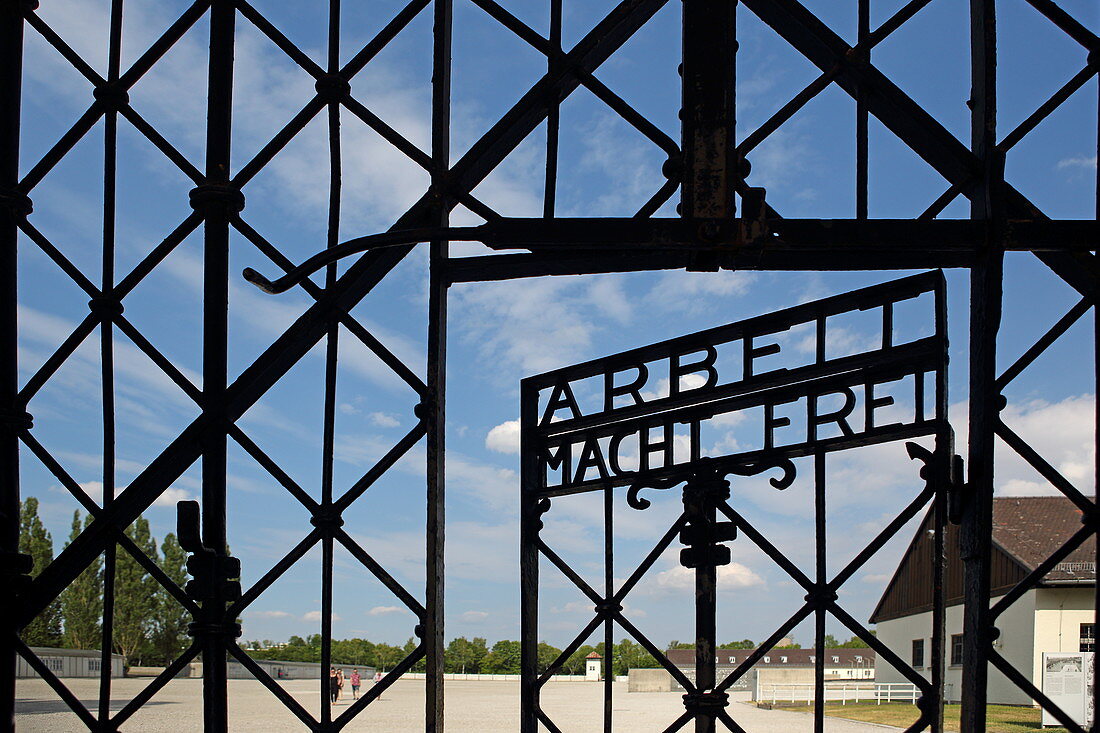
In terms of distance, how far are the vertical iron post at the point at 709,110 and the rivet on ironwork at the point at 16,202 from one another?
2.72 meters

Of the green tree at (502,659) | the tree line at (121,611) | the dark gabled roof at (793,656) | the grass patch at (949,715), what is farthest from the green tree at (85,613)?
the dark gabled roof at (793,656)

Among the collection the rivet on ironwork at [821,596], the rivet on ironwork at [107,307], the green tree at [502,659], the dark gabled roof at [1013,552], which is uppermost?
the rivet on ironwork at [107,307]

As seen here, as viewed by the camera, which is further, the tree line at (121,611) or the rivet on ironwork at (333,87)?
the tree line at (121,611)

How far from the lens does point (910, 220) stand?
3.33 metres

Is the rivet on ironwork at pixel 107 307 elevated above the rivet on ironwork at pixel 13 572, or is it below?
above

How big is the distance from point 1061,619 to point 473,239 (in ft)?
A: 86.6

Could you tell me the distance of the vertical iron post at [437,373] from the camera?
11.5 feet

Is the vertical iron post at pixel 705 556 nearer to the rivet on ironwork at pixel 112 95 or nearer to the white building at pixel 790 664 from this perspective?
the rivet on ironwork at pixel 112 95

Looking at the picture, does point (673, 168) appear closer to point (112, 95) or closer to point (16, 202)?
point (112, 95)

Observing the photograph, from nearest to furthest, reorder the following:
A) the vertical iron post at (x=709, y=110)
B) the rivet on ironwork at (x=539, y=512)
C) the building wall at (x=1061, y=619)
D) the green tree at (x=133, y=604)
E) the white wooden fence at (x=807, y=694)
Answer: the vertical iron post at (x=709, y=110), the rivet on ironwork at (x=539, y=512), the building wall at (x=1061, y=619), the white wooden fence at (x=807, y=694), the green tree at (x=133, y=604)

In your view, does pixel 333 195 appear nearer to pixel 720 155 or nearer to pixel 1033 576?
pixel 720 155

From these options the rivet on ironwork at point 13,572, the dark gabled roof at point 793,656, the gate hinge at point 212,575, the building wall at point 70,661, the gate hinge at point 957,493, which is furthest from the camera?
the dark gabled roof at point 793,656

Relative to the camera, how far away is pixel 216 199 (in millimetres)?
3840

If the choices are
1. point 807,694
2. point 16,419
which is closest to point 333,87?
point 16,419
